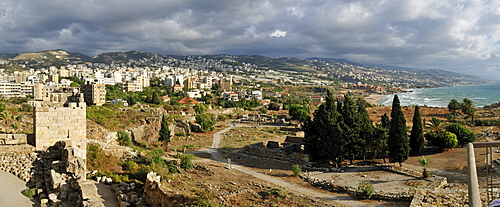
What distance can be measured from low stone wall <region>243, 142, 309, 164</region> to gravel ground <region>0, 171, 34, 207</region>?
50.1ft

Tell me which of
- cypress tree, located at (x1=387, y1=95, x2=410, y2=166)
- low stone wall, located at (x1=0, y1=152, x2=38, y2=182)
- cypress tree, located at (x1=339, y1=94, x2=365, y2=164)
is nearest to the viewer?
low stone wall, located at (x1=0, y1=152, x2=38, y2=182)

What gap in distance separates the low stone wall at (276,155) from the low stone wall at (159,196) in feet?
42.8

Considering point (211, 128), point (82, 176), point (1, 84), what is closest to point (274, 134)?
point (211, 128)

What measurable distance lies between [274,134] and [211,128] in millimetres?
7500

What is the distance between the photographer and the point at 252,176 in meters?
17.5

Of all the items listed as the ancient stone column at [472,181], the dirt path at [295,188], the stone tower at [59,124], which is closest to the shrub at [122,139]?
the dirt path at [295,188]

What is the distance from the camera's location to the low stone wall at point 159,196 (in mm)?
8352

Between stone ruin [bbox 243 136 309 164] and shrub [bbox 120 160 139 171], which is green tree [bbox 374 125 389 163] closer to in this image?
stone ruin [bbox 243 136 309 164]

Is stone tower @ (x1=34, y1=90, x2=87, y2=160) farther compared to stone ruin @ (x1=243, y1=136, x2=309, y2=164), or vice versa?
stone ruin @ (x1=243, y1=136, x2=309, y2=164)

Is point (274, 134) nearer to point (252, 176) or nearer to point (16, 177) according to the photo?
point (252, 176)

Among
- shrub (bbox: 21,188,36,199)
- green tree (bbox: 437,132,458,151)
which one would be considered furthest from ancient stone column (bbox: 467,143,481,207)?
green tree (bbox: 437,132,458,151)

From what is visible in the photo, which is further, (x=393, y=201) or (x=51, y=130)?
(x=393, y=201)

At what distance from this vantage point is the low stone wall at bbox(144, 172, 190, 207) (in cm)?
835

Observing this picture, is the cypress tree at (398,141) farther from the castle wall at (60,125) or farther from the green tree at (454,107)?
the green tree at (454,107)
